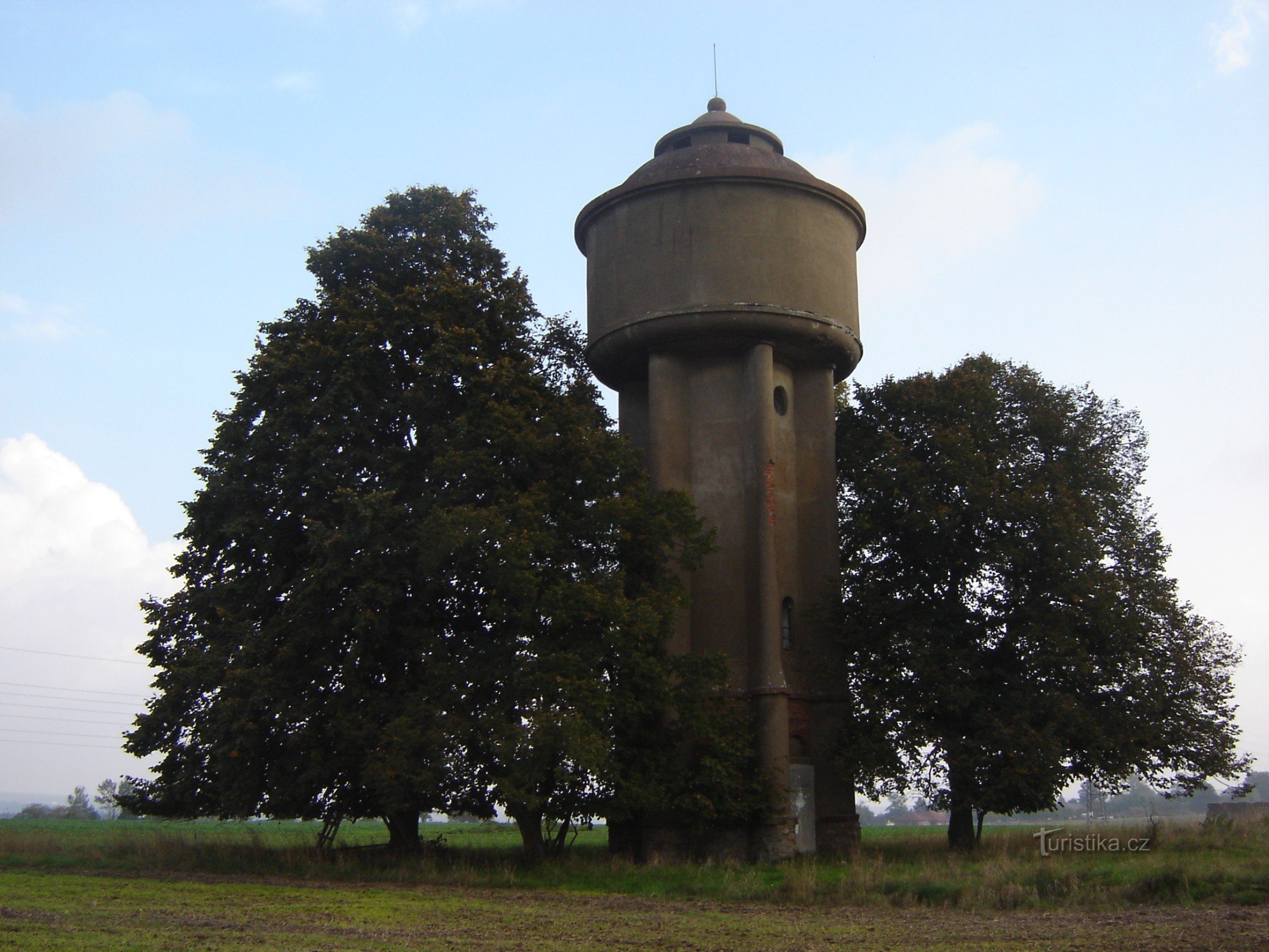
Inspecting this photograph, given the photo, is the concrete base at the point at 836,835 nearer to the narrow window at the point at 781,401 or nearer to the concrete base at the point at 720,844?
the concrete base at the point at 720,844

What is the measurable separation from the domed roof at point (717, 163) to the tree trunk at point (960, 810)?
1242 centimetres

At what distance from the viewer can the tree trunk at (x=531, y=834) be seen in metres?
21.1

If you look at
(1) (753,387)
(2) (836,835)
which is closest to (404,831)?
(2) (836,835)

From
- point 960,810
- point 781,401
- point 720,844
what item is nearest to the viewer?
point 720,844

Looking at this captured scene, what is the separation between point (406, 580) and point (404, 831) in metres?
4.71

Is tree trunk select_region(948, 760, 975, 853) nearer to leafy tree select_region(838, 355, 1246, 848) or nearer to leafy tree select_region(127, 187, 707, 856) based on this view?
leafy tree select_region(838, 355, 1246, 848)

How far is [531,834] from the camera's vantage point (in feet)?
69.7

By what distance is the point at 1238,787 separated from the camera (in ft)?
80.8

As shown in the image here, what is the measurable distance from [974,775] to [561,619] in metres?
8.70

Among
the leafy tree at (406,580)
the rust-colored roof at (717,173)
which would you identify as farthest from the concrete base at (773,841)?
the rust-colored roof at (717,173)

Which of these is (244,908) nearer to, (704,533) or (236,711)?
(236,711)

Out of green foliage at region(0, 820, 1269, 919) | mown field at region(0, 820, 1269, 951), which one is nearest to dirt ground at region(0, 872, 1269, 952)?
mown field at region(0, 820, 1269, 951)

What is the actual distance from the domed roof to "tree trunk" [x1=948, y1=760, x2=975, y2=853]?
40.7 feet

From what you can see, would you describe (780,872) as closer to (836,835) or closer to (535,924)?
(836,835)
